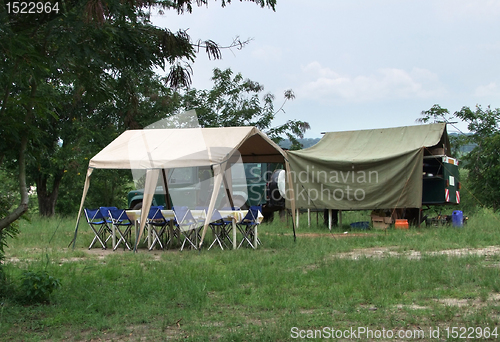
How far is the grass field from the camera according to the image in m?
4.47

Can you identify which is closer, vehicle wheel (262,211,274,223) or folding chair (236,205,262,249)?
folding chair (236,205,262,249)

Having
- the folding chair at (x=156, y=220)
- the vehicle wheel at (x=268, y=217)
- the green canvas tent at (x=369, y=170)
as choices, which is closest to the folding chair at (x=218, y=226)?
the folding chair at (x=156, y=220)

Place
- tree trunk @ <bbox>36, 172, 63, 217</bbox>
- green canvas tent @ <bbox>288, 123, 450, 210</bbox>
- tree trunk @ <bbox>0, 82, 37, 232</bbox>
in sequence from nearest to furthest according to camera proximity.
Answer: tree trunk @ <bbox>0, 82, 37, 232</bbox>, green canvas tent @ <bbox>288, 123, 450, 210</bbox>, tree trunk @ <bbox>36, 172, 63, 217</bbox>

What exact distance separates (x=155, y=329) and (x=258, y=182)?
10325 mm

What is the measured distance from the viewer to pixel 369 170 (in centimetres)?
1276

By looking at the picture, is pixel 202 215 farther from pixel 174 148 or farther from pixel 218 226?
pixel 174 148

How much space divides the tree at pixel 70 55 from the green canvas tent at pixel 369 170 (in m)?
8.10

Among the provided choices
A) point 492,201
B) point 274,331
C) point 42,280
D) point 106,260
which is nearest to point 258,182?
point 106,260

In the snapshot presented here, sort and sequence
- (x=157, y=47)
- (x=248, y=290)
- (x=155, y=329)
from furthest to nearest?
(x=248, y=290), (x=157, y=47), (x=155, y=329)

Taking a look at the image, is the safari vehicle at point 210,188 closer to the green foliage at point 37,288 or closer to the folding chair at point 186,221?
the folding chair at point 186,221

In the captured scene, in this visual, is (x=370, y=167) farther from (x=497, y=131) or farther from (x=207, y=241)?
(x=497, y=131)

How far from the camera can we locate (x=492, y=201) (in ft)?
59.2

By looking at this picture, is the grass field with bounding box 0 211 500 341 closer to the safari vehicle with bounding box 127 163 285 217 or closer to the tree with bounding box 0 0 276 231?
the tree with bounding box 0 0 276 231

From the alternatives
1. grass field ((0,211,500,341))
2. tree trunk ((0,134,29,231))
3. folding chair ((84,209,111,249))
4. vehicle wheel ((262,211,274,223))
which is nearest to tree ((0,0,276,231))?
tree trunk ((0,134,29,231))
